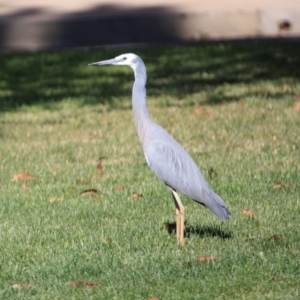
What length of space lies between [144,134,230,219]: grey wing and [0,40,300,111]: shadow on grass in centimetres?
624

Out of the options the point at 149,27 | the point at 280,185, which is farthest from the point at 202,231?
the point at 149,27

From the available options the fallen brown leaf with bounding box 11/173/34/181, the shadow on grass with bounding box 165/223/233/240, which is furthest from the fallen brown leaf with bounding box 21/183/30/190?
the shadow on grass with bounding box 165/223/233/240

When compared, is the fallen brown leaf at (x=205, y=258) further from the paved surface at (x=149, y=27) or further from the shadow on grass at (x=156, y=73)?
the paved surface at (x=149, y=27)

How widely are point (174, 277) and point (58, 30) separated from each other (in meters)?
12.7

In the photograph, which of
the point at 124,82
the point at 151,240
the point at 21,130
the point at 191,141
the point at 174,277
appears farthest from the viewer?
the point at 124,82

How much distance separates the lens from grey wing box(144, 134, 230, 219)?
23.9ft

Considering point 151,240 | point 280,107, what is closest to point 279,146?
point 280,107

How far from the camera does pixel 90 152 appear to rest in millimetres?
11164

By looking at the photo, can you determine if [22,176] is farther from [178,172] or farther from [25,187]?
[178,172]

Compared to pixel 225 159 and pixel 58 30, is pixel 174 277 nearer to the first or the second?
pixel 225 159

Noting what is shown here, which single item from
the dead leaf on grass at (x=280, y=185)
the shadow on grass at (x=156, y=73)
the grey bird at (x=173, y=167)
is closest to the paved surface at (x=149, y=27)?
the shadow on grass at (x=156, y=73)

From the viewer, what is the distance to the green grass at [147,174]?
21.4 ft

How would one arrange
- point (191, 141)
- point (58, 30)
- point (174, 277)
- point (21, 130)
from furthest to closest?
point (58, 30) → point (21, 130) → point (191, 141) → point (174, 277)

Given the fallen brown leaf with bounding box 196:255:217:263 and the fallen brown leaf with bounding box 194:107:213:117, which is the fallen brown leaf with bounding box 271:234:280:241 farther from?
the fallen brown leaf with bounding box 194:107:213:117
